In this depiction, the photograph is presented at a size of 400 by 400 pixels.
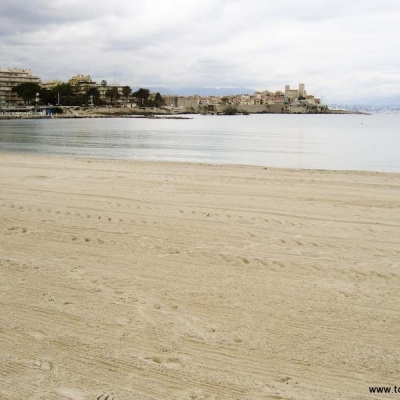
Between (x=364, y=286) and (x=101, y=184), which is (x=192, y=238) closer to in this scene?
(x=364, y=286)

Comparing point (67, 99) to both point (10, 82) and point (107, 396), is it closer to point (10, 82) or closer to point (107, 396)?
point (10, 82)

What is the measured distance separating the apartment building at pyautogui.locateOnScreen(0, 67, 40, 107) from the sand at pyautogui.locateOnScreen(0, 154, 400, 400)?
511 ft

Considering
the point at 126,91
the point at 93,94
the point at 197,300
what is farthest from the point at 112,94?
the point at 197,300

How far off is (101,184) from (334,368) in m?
8.64

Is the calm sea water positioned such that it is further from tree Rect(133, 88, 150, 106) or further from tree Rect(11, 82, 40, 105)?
tree Rect(133, 88, 150, 106)

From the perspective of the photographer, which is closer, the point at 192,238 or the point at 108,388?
the point at 108,388

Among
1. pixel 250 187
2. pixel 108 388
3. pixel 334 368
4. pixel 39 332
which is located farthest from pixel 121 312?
pixel 250 187

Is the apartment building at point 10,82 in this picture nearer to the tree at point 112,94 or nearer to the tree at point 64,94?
the tree at point 64,94

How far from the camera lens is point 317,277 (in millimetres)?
4844

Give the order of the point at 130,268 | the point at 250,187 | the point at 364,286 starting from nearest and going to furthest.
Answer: the point at 364,286
the point at 130,268
the point at 250,187

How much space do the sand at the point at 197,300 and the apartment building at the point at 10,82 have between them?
15571 centimetres

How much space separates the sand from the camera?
305cm

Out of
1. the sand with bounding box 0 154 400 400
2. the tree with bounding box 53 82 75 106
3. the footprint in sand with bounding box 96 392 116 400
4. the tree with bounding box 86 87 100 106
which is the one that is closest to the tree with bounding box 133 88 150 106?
the tree with bounding box 86 87 100 106

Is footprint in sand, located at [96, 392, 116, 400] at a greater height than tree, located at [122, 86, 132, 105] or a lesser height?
lesser
